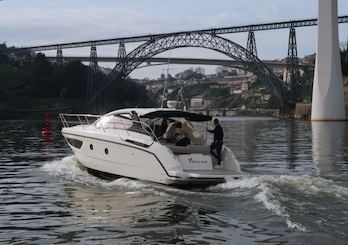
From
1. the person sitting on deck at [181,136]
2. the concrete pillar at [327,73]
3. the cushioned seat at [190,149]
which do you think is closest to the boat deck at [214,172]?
the cushioned seat at [190,149]

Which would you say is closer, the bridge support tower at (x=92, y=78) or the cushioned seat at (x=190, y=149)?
the cushioned seat at (x=190, y=149)

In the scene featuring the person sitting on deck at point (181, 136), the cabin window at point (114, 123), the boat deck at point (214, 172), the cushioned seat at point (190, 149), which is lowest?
the boat deck at point (214, 172)

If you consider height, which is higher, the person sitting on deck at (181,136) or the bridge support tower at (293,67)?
the bridge support tower at (293,67)

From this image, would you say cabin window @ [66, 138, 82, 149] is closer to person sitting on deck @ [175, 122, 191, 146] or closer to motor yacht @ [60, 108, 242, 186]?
motor yacht @ [60, 108, 242, 186]

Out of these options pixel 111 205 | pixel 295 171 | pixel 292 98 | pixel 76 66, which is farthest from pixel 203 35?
pixel 111 205

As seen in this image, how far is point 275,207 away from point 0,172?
12031mm

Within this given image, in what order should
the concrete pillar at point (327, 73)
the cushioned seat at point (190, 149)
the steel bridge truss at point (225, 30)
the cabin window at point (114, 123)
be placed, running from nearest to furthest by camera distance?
the cushioned seat at point (190, 149) → the cabin window at point (114, 123) → the concrete pillar at point (327, 73) → the steel bridge truss at point (225, 30)

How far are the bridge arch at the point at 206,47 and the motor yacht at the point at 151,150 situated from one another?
99.0 meters

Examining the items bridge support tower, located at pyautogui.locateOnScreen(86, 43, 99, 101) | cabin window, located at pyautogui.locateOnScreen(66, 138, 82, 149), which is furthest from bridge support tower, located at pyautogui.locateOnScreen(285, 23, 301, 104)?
cabin window, located at pyautogui.locateOnScreen(66, 138, 82, 149)

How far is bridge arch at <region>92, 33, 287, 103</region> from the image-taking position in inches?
4582

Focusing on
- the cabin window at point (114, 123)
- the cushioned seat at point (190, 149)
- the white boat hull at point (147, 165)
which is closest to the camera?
the white boat hull at point (147, 165)

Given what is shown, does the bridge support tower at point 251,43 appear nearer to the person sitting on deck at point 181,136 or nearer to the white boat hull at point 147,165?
the person sitting on deck at point 181,136

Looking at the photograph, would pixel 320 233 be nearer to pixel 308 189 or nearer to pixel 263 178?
pixel 308 189

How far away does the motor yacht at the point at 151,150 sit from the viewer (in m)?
15.0
